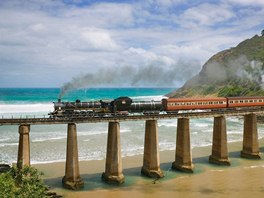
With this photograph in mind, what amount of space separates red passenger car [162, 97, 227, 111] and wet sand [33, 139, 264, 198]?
661 cm

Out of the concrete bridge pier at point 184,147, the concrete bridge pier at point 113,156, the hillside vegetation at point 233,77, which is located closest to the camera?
the concrete bridge pier at point 113,156

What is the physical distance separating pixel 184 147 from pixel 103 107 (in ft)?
30.2

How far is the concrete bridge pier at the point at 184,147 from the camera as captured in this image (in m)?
37.0

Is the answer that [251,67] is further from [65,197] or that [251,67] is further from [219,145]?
[65,197]

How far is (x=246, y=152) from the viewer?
4459 cm

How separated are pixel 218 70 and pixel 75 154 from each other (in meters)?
162

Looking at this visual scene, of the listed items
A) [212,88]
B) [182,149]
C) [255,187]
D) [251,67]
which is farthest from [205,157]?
[251,67]

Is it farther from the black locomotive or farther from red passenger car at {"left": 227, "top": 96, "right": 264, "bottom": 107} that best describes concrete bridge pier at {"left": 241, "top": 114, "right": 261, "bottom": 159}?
the black locomotive

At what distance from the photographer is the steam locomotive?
115ft

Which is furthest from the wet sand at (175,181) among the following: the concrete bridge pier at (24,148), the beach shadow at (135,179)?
the concrete bridge pier at (24,148)

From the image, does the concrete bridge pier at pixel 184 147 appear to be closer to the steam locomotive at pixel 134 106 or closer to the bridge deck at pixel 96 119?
the bridge deck at pixel 96 119

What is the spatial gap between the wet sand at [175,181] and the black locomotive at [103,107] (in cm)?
651

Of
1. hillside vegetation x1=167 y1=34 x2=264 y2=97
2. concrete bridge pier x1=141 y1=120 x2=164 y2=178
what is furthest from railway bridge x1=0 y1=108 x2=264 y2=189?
hillside vegetation x1=167 y1=34 x2=264 y2=97

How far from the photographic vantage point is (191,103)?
135ft
